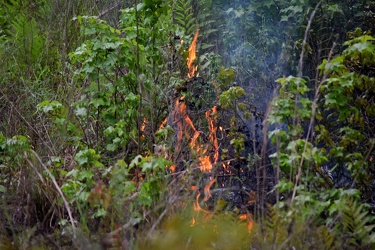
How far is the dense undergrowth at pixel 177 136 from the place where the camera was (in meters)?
2.98

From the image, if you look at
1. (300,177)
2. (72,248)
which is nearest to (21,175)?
(72,248)

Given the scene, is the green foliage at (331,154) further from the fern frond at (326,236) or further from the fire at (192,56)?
the fire at (192,56)

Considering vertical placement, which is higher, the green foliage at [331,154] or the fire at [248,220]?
the green foliage at [331,154]

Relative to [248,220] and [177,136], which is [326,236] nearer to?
[248,220]

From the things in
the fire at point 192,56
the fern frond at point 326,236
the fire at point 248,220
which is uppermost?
the fire at point 192,56

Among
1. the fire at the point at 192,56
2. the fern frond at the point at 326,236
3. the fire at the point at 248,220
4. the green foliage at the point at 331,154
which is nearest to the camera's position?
the fern frond at the point at 326,236

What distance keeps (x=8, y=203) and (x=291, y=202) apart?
1.97 m

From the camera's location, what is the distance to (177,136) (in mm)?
4383

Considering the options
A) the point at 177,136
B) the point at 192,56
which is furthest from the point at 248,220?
the point at 192,56

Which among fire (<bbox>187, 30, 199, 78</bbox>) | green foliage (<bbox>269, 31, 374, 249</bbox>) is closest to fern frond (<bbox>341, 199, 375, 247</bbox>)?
green foliage (<bbox>269, 31, 374, 249</bbox>)

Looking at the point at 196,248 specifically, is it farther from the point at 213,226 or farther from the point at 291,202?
A: the point at 291,202

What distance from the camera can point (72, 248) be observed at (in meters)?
2.90

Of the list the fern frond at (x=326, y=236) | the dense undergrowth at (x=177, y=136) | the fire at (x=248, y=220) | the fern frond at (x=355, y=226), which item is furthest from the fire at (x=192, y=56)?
the fern frond at (x=326, y=236)

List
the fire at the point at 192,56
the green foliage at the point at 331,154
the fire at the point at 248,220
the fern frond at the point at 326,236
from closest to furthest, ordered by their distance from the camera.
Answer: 1. the fern frond at the point at 326,236
2. the green foliage at the point at 331,154
3. the fire at the point at 248,220
4. the fire at the point at 192,56
